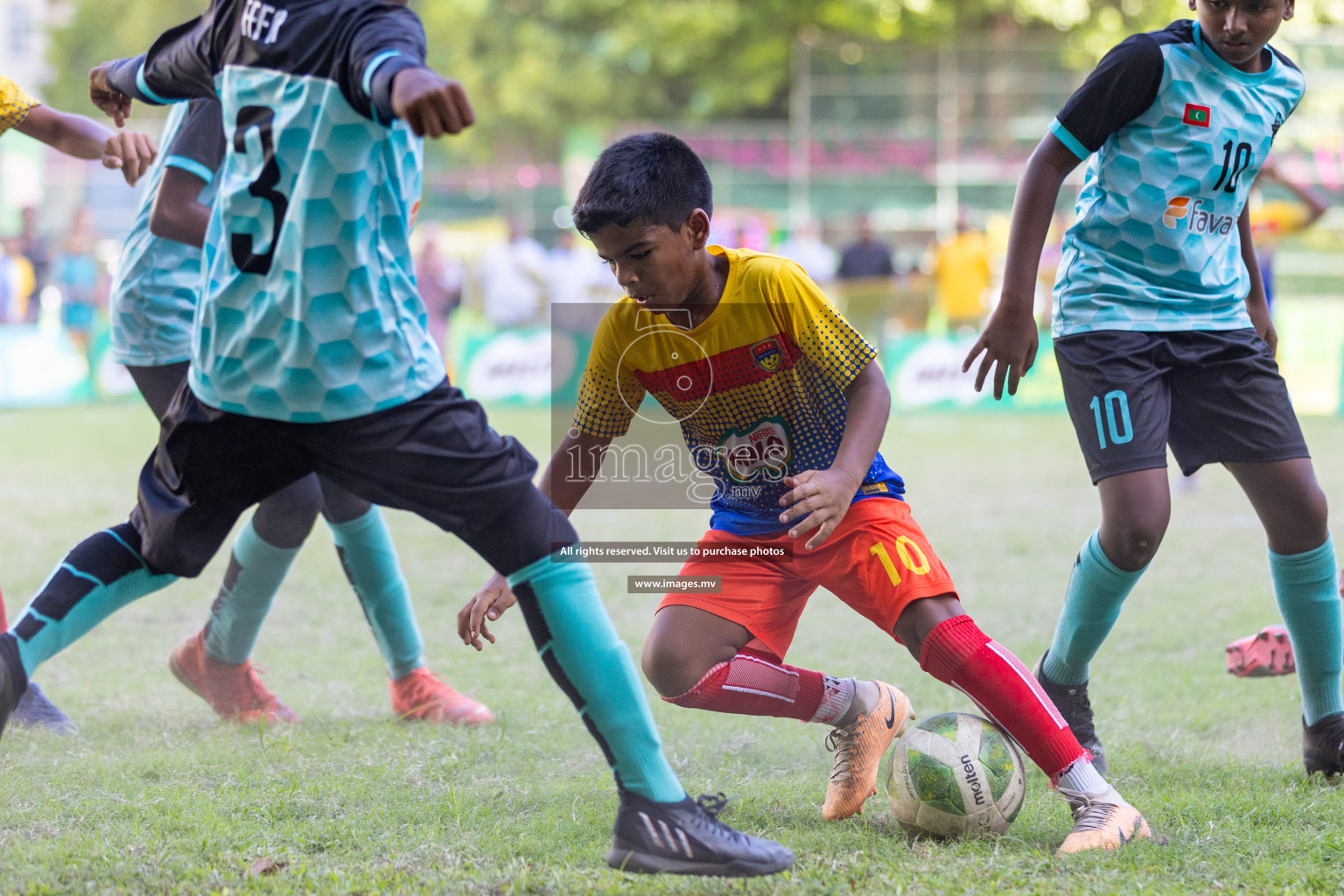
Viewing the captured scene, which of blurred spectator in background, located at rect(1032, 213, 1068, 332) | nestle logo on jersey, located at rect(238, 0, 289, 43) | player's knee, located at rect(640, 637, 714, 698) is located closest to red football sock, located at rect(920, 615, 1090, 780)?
player's knee, located at rect(640, 637, 714, 698)

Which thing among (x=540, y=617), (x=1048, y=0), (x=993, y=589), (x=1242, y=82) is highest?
(x=1048, y=0)

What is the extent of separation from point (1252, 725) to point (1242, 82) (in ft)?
6.78

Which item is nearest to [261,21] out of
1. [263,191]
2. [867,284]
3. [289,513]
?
[263,191]

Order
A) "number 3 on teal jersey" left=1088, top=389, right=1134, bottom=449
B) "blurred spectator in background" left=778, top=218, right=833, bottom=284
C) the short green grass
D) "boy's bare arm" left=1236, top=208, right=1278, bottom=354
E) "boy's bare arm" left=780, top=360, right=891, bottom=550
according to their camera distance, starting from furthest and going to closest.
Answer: "blurred spectator in background" left=778, top=218, right=833, bottom=284
"boy's bare arm" left=1236, top=208, right=1278, bottom=354
"number 3 on teal jersey" left=1088, top=389, right=1134, bottom=449
"boy's bare arm" left=780, top=360, right=891, bottom=550
the short green grass

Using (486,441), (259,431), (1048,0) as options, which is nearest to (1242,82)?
(486,441)

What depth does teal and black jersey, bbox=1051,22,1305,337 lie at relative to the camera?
3357 millimetres

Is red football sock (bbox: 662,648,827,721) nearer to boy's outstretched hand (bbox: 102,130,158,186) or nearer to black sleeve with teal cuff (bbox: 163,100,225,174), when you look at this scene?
black sleeve with teal cuff (bbox: 163,100,225,174)

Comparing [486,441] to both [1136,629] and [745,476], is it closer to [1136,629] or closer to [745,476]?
[745,476]

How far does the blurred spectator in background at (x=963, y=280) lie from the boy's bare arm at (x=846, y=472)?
1428 cm

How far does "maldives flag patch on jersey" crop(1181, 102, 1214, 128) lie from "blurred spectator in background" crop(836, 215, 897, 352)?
14.5 meters

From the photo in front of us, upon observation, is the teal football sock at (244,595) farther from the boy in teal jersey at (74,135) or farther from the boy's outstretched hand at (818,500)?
the boy's outstretched hand at (818,500)

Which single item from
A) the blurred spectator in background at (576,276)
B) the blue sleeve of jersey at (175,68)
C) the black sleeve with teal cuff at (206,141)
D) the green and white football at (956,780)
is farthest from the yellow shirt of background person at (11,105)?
the blurred spectator in background at (576,276)

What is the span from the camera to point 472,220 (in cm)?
2416

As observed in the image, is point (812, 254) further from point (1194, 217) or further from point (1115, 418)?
point (1115, 418)
